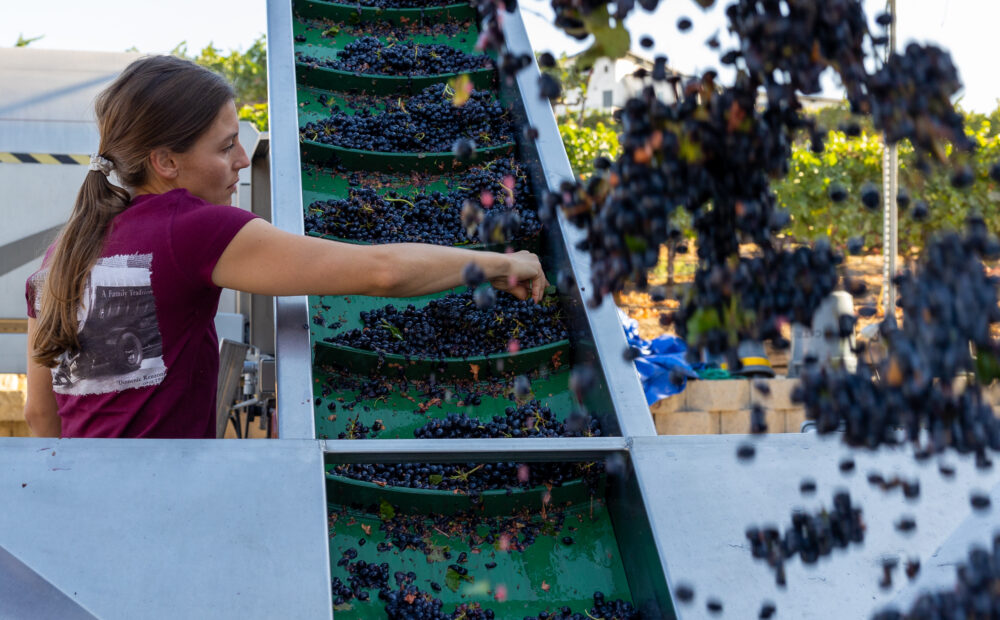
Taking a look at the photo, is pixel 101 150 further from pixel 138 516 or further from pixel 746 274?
pixel 746 274

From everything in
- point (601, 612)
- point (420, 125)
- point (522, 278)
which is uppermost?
point (420, 125)

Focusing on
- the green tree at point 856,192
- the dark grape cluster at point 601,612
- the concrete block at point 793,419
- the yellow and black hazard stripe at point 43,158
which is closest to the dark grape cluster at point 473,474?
the dark grape cluster at point 601,612

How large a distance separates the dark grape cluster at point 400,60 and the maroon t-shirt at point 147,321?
1.68 meters

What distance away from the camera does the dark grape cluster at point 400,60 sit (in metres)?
3.55

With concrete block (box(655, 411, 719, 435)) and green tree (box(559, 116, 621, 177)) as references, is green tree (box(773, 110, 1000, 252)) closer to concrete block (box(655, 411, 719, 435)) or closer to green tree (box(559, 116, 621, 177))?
green tree (box(559, 116, 621, 177))

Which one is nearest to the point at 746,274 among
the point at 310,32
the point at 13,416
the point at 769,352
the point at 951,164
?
the point at 951,164

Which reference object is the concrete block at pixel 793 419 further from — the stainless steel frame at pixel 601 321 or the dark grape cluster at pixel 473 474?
the dark grape cluster at pixel 473 474

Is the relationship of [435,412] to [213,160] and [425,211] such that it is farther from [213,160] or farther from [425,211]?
[213,160]

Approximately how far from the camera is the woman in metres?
1.93

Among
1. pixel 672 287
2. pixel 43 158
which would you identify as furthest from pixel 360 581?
pixel 672 287

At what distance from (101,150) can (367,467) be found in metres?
1.02

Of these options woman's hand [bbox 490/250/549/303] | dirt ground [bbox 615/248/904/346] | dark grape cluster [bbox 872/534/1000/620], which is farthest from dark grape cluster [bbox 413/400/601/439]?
dirt ground [bbox 615/248/904/346]

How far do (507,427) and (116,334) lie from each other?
3.29ft

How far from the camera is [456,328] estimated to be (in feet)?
8.63
